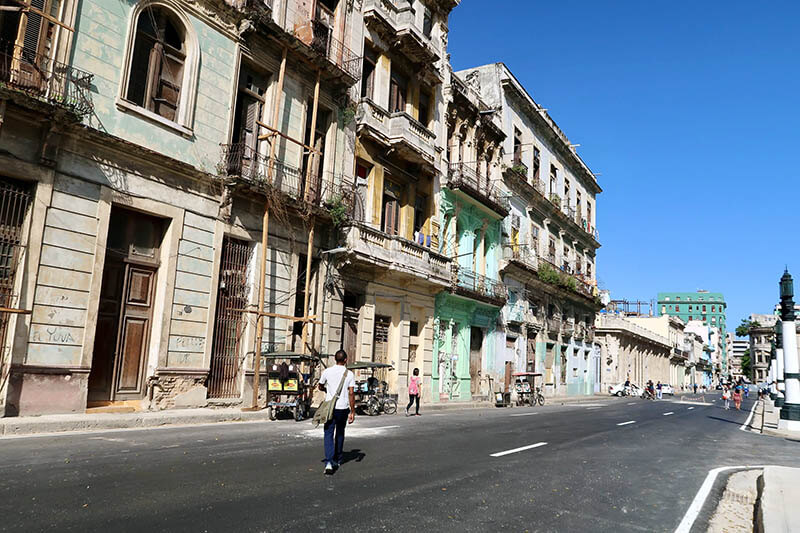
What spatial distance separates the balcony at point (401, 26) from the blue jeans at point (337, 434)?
18696 mm

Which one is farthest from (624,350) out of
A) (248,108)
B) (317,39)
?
(248,108)

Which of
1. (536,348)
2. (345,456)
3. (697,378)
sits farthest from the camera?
(697,378)

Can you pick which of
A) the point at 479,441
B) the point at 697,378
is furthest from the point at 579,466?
the point at 697,378

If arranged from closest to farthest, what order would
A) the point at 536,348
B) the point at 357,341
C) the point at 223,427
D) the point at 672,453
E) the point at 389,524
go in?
the point at 389,524 < the point at 672,453 < the point at 223,427 < the point at 357,341 < the point at 536,348

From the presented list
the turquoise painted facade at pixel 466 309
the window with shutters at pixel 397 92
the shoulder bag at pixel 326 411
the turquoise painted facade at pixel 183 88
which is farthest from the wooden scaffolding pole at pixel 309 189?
the shoulder bag at pixel 326 411

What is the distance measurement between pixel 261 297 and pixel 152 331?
315 centimetres

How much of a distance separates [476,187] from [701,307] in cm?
18150

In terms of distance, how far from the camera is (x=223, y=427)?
43.0 ft

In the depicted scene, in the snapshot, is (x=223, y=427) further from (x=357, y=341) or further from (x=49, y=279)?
(x=357, y=341)

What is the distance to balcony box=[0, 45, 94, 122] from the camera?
11.4m

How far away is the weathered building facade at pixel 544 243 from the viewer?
34.5 metres

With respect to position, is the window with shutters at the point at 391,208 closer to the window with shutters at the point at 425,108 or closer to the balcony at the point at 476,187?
the balcony at the point at 476,187

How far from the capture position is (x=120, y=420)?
11906 mm

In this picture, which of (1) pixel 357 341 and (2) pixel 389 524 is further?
(1) pixel 357 341
